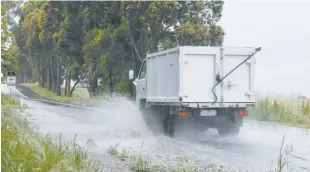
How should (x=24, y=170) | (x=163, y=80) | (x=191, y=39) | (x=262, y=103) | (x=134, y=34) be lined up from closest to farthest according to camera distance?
(x=24, y=170), (x=163, y=80), (x=262, y=103), (x=191, y=39), (x=134, y=34)

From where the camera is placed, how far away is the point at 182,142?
1406 centimetres

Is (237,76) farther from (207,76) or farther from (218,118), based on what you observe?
(218,118)

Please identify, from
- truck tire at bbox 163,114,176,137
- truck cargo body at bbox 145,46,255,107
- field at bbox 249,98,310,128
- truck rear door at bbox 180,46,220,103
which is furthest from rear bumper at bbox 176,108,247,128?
field at bbox 249,98,310,128

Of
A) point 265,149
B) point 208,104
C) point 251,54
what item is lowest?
point 265,149

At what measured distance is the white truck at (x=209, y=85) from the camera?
1404 centimetres

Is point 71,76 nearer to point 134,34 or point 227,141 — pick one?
point 134,34

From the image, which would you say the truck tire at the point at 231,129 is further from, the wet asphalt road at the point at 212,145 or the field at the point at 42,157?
the field at the point at 42,157

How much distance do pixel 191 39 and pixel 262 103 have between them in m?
9.19

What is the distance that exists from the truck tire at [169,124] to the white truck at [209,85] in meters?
0.03

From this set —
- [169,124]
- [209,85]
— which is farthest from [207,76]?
[169,124]

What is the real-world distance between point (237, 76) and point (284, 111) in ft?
29.7

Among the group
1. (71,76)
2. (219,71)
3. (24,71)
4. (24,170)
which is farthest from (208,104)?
(24,71)

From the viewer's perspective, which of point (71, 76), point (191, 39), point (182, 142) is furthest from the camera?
point (71, 76)

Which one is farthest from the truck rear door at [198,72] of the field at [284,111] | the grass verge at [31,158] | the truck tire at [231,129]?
the field at [284,111]
